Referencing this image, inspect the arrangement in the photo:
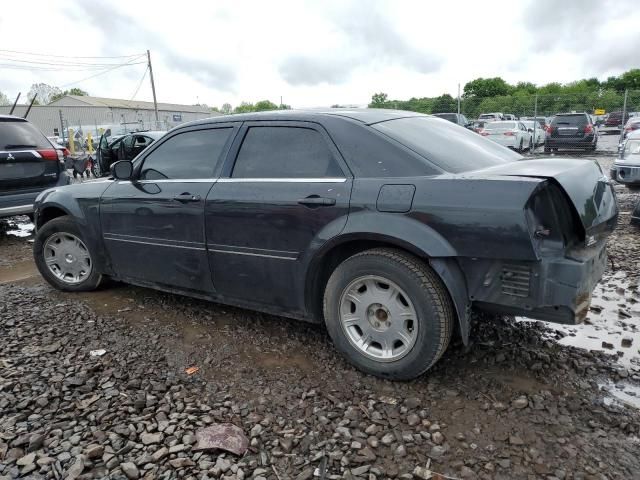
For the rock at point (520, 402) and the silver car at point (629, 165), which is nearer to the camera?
the rock at point (520, 402)

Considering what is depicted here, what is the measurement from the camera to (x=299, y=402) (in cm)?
276

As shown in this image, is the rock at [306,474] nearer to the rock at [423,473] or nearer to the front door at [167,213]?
the rock at [423,473]

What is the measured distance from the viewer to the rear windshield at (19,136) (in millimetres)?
6586

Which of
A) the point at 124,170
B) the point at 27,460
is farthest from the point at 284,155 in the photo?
the point at 27,460

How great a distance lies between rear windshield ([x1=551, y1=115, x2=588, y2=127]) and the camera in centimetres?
1814

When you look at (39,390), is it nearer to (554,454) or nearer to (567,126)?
(554,454)

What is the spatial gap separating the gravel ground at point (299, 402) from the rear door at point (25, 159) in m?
3.40

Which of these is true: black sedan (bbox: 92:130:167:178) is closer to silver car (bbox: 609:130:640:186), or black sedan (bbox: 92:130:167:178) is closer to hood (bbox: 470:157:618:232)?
silver car (bbox: 609:130:640:186)

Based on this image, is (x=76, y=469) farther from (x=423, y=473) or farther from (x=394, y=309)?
(x=394, y=309)

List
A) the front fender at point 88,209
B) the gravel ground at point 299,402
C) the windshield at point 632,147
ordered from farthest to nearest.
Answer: the windshield at point 632,147
the front fender at point 88,209
the gravel ground at point 299,402

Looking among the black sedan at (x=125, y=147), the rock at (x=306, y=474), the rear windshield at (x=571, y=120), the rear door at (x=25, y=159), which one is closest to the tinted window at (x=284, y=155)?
the rock at (x=306, y=474)

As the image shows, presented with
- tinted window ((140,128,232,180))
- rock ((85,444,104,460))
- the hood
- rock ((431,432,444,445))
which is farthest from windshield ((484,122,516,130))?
rock ((85,444,104,460))

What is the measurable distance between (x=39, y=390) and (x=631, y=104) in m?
23.9

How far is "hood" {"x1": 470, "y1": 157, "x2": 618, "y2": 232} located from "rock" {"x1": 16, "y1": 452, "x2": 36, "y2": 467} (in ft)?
8.76
